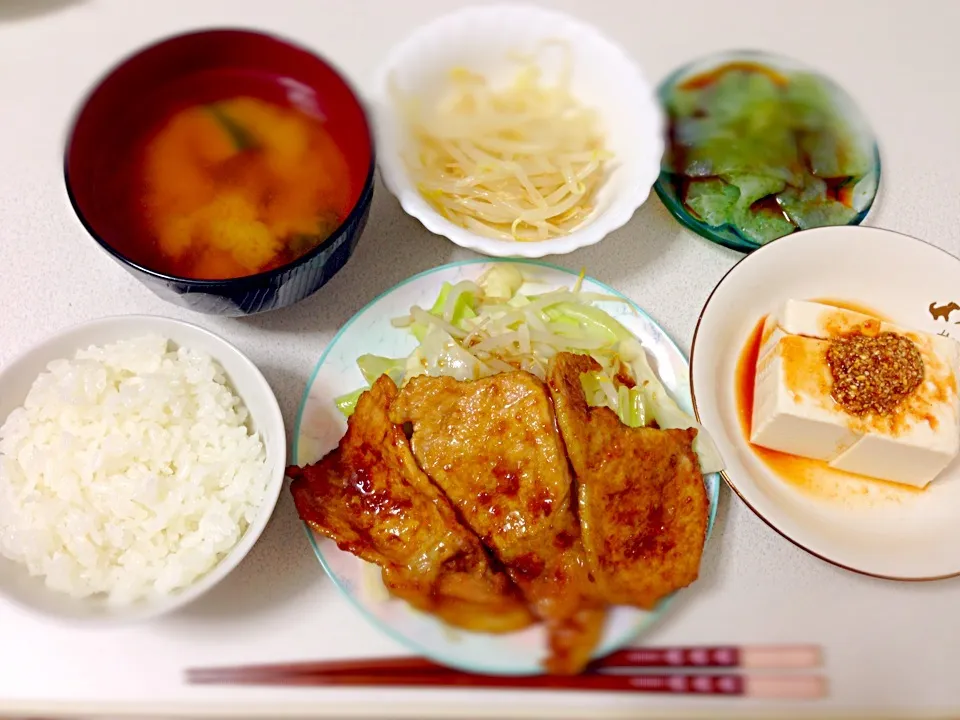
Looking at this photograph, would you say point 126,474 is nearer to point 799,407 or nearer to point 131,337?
point 131,337

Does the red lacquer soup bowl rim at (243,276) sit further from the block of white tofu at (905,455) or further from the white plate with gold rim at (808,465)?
the block of white tofu at (905,455)

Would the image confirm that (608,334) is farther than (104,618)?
Yes

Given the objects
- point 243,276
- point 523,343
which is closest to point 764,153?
point 523,343

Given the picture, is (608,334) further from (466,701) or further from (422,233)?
(466,701)

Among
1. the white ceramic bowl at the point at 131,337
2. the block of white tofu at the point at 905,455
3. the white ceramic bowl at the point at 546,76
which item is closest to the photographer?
the white ceramic bowl at the point at 131,337

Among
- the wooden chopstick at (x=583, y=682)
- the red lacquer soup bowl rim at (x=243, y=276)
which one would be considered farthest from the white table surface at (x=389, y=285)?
the red lacquer soup bowl rim at (x=243, y=276)

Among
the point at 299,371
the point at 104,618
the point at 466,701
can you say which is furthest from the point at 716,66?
the point at 104,618

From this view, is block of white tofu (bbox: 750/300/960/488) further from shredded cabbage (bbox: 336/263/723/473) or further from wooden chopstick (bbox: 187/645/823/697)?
wooden chopstick (bbox: 187/645/823/697)
